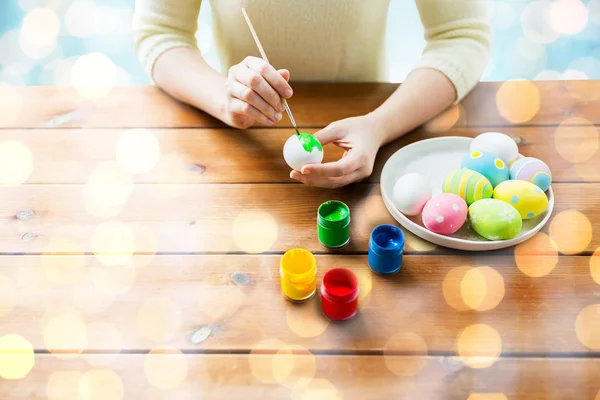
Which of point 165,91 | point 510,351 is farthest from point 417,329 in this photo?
point 165,91

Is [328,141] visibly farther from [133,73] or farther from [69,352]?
[133,73]

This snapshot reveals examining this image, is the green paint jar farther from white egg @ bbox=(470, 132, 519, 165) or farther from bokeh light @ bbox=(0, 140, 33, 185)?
bokeh light @ bbox=(0, 140, 33, 185)

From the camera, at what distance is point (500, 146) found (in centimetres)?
93

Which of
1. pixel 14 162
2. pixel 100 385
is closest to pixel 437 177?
pixel 100 385

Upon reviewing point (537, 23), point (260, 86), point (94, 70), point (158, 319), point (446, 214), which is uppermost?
point (260, 86)

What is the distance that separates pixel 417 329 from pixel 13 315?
591 mm

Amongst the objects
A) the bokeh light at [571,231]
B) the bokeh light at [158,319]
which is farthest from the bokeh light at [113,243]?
the bokeh light at [571,231]

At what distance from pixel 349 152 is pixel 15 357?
61 centimetres

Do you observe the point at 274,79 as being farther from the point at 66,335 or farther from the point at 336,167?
the point at 66,335

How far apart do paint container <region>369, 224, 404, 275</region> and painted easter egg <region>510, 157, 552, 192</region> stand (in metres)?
0.26

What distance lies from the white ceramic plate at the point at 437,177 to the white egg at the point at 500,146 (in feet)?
0.18

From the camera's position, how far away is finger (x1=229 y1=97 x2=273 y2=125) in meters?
0.97

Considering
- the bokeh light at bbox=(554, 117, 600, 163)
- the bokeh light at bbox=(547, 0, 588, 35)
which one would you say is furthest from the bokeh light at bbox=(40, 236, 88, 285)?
the bokeh light at bbox=(547, 0, 588, 35)

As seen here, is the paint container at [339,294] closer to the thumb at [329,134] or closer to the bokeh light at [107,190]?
the thumb at [329,134]
